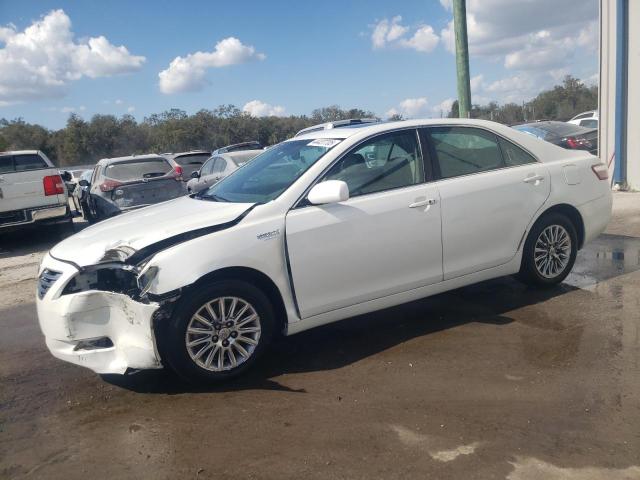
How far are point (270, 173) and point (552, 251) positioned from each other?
2786 mm

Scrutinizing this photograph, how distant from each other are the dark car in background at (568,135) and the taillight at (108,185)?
10123mm

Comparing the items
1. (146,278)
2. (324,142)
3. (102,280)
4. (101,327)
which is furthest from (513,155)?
(101,327)

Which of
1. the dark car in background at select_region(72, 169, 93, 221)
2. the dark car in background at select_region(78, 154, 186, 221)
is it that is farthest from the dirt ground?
the dark car in background at select_region(72, 169, 93, 221)

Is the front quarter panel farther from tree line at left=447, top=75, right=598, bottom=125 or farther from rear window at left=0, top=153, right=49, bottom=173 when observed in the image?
tree line at left=447, top=75, right=598, bottom=125

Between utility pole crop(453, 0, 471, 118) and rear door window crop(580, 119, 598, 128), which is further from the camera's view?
rear door window crop(580, 119, 598, 128)

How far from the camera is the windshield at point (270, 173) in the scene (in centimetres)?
443

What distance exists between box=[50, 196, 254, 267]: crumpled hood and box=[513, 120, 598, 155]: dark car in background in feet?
40.4

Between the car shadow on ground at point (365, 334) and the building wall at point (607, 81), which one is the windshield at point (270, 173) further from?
the building wall at point (607, 81)

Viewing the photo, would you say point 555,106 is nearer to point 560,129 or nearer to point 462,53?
point 560,129

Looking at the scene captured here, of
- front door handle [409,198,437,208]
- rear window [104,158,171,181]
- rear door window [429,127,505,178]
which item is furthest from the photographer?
rear window [104,158,171,181]

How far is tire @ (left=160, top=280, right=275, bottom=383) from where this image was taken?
3732 millimetres

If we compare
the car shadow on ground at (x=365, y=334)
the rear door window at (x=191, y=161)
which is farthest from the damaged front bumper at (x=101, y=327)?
the rear door window at (x=191, y=161)

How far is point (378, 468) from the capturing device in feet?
9.36

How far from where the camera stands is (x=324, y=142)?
15.4 ft
